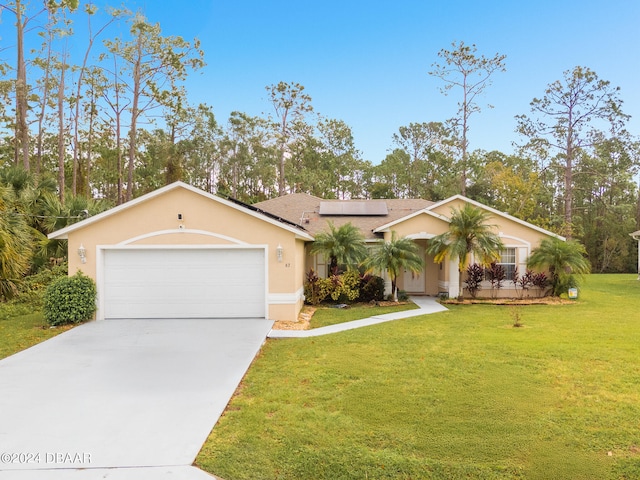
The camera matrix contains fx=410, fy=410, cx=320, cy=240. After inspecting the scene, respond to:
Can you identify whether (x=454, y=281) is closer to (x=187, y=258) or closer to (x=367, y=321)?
(x=367, y=321)

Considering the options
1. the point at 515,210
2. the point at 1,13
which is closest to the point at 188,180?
the point at 1,13

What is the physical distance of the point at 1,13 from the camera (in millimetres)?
17844

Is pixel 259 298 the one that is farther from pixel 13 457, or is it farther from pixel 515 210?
pixel 515 210

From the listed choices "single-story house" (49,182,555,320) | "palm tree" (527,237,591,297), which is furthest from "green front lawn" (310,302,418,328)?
"palm tree" (527,237,591,297)

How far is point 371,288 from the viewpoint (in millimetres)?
15297

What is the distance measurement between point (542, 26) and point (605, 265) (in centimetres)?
2544

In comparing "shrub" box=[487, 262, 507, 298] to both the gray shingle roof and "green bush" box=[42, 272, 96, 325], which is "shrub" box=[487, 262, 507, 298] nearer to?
the gray shingle roof

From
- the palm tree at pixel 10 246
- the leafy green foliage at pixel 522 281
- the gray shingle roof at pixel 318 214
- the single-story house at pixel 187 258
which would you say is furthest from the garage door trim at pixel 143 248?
the leafy green foliage at pixel 522 281

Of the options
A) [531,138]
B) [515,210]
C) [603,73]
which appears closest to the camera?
[603,73]

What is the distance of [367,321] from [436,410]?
6.45 meters

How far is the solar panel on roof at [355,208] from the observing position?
19125 millimetres

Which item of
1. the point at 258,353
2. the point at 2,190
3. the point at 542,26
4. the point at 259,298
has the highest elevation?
the point at 542,26

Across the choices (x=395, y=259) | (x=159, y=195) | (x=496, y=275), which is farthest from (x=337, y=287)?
(x=159, y=195)

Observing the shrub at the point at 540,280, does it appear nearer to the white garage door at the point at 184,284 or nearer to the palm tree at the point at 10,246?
the white garage door at the point at 184,284
